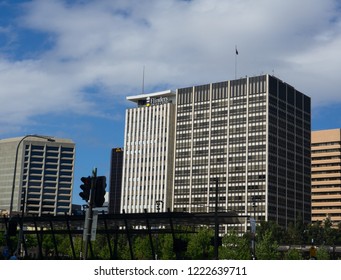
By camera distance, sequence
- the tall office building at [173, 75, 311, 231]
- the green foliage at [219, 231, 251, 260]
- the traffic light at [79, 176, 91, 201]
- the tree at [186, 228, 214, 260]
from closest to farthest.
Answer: the traffic light at [79, 176, 91, 201] < the green foliage at [219, 231, 251, 260] < the tree at [186, 228, 214, 260] < the tall office building at [173, 75, 311, 231]

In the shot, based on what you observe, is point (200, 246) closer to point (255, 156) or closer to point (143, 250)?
point (143, 250)

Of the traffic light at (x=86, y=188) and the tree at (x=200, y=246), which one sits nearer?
the traffic light at (x=86, y=188)

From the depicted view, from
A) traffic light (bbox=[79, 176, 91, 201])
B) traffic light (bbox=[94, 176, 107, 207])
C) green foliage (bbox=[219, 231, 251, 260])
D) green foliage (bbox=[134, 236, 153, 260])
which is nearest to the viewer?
traffic light (bbox=[94, 176, 107, 207])

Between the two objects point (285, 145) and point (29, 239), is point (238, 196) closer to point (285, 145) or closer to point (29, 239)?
point (285, 145)

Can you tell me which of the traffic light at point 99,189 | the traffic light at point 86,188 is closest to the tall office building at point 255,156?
the traffic light at point 86,188

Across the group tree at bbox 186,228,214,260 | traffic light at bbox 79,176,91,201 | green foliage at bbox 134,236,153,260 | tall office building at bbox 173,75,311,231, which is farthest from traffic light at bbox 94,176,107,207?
tall office building at bbox 173,75,311,231

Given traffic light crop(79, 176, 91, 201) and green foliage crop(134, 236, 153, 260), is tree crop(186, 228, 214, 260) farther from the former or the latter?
traffic light crop(79, 176, 91, 201)

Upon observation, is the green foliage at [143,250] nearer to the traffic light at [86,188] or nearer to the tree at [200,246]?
the tree at [200,246]

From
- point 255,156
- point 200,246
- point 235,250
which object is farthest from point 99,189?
point 255,156

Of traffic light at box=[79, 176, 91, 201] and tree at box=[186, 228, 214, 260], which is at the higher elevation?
traffic light at box=[79, 176, 91, 201]

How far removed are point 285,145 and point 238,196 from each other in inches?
924

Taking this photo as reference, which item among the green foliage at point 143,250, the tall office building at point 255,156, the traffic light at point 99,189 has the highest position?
the tall office building at point 255,156
